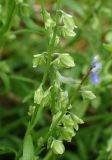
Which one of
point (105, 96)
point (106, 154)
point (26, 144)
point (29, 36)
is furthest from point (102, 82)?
point (29, 36)

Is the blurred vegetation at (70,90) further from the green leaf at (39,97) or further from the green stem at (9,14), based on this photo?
the green leaf at (39,97)

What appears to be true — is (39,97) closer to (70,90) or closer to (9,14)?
(9,14)

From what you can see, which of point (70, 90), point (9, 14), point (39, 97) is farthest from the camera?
point (70, 90)

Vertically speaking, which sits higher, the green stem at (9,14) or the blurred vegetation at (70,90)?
the green stem at (9,14)

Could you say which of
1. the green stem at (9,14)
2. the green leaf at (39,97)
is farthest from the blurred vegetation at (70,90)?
the green leaf at (39,97)

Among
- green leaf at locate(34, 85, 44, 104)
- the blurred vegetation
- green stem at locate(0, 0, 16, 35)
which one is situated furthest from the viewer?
the blurred vegetation

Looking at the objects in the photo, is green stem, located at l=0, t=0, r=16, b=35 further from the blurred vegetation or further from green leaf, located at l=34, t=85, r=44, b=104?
green leaf, located at l=34, t=85, r=44, b=104

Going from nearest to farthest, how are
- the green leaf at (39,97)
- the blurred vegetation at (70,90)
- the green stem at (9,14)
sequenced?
the green leaf at (39,97) → the green stem at (9,14) → the blurred vegetation at (70,90)

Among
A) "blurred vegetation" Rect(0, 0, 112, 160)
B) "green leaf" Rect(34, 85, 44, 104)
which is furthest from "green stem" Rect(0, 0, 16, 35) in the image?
"green leaf" Rect(34, 85, 44, 104)

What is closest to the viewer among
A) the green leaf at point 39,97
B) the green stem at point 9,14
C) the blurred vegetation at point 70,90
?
the green leaf at point 39,97

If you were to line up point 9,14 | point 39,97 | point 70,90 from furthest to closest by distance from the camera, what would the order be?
1. point 70,90
2. point 9,14
3. point 39,97

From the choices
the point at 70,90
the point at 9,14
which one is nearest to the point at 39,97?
the point at 9,14

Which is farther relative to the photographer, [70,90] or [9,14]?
[70,90]
